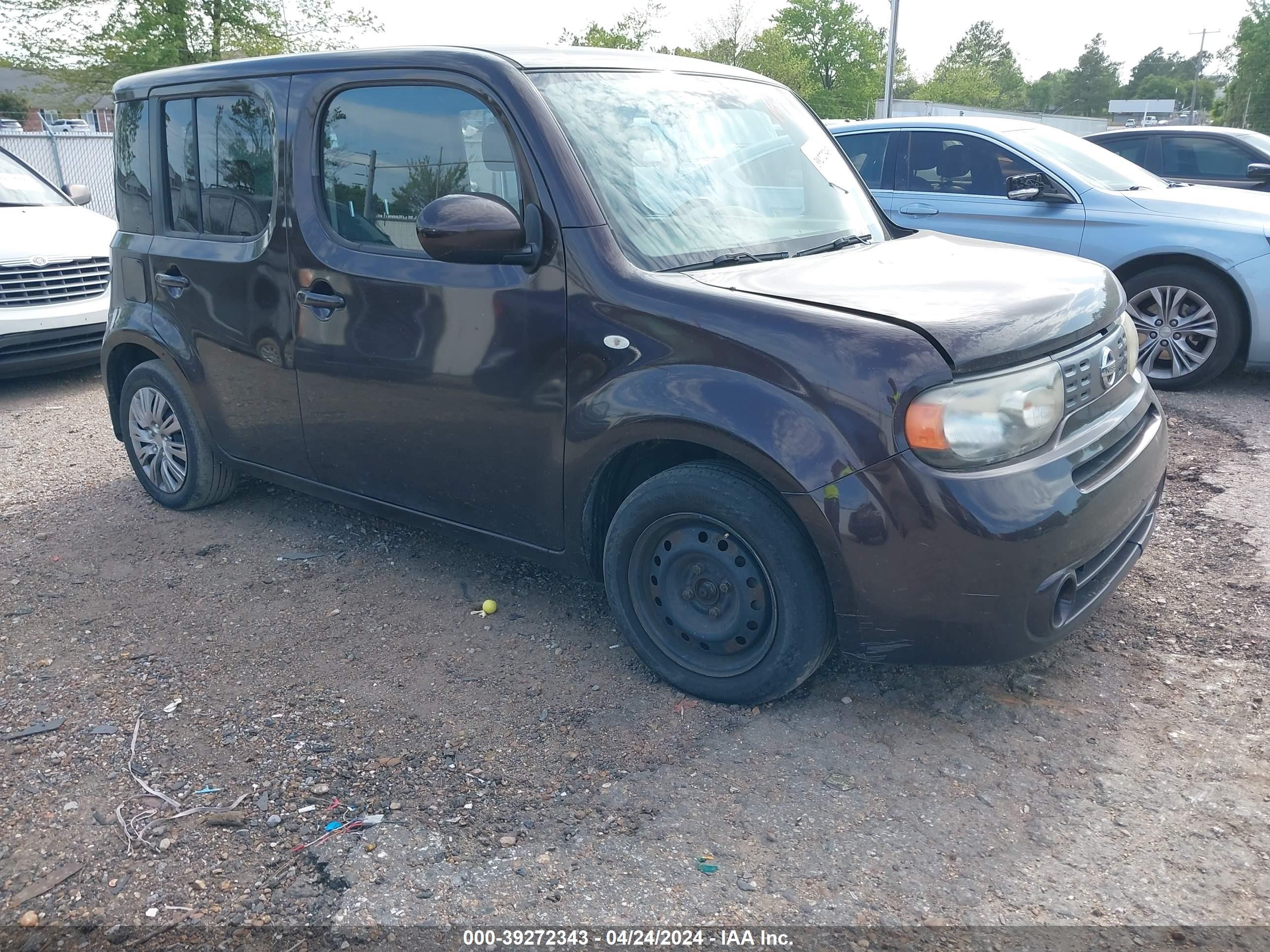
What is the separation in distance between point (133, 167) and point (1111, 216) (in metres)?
5.85

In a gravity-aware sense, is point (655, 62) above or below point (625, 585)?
above

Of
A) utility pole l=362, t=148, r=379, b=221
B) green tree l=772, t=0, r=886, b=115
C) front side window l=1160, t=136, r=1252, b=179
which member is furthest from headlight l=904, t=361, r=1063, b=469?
green tree l=772, t=0, r=886, b=115

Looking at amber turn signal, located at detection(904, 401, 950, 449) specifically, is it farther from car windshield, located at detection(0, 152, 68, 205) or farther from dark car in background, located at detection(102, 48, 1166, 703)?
car windshield, located at detection(0, 152, 68, 205)

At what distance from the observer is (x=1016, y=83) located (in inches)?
4087

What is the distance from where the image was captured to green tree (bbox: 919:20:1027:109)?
246 feet

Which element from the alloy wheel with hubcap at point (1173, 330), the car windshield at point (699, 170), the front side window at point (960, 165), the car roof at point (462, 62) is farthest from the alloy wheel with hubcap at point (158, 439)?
the alloy wheel with hubcap at point (1173, 330)

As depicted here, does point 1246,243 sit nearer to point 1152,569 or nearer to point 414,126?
point 1152,569

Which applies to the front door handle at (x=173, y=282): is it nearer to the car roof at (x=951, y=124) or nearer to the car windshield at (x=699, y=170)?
the car windshield at (x=699, y=170)

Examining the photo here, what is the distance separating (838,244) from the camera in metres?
3.56

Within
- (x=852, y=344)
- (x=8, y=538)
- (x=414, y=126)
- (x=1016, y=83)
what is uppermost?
(x=1016, y=83)

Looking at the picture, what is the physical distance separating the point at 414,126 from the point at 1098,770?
2.92 m

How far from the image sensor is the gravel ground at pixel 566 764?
2.34 meters

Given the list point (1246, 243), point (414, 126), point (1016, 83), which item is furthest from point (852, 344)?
point (1016, 83)

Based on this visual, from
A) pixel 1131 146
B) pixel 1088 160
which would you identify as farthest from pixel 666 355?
pixel 1131 146
